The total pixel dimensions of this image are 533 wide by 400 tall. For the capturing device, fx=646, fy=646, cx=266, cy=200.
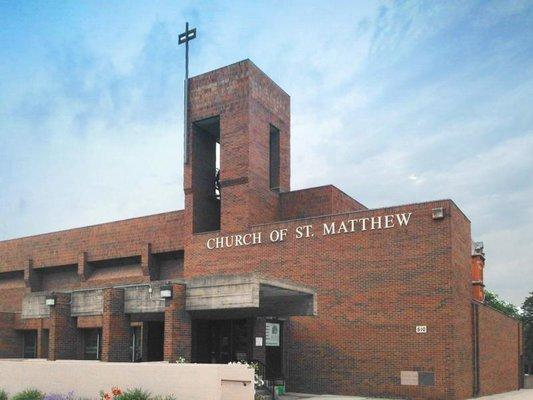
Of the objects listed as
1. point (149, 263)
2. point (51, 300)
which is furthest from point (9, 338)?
point (51, 300)

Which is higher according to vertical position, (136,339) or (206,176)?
(206,176)

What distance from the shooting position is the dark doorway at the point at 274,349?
2628cm

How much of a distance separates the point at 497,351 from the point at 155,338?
60.5 feet

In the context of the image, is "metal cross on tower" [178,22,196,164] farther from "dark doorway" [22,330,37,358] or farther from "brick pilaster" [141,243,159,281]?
"dark doorway" [22,330,37,358]

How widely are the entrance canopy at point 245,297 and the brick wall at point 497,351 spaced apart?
10.4 meters

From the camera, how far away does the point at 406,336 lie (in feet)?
81.3

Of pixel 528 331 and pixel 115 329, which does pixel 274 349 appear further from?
pixel 528 331

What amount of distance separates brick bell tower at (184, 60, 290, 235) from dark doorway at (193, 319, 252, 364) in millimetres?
5481

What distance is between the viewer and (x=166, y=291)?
20.8 metres

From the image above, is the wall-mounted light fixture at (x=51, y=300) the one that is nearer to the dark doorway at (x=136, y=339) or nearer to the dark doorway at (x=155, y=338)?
the dark doorway at (x=155, y=338)

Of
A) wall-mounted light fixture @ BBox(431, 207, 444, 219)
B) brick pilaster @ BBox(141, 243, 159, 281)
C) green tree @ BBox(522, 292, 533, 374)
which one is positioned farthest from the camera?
green tree @ BBox(522, 292, 533, 374)

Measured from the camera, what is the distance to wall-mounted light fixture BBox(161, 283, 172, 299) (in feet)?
68.3

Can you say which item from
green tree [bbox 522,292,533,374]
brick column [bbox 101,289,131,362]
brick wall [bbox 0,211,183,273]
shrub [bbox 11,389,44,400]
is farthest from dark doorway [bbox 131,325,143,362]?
green tree [bbox 522,292,533,374]

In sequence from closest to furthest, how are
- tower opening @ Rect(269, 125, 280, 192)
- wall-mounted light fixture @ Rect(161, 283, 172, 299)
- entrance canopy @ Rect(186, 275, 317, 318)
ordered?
entrance canopy @ Rect(186, 275, 317, 318) → wall-mounted light fixture @ Rect(161, 283, 172, 299) → tower opening @ Rect(269, 125, 280, 192)
